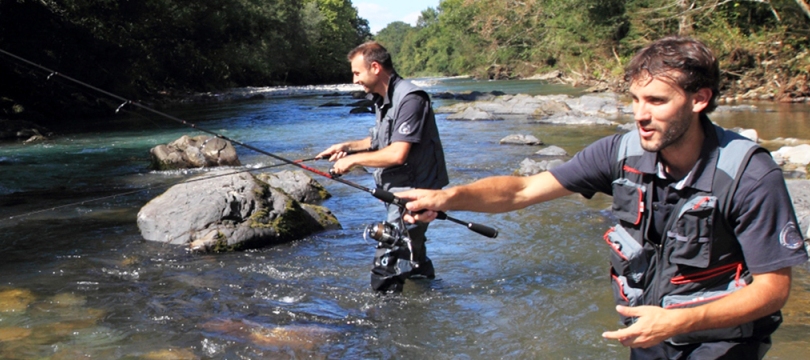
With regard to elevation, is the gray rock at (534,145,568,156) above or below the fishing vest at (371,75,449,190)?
below

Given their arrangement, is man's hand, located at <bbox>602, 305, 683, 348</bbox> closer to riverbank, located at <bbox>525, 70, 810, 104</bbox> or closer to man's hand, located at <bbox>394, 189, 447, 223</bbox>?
man's hand, located at <bbox>394, 189, 447, 223</bbox>

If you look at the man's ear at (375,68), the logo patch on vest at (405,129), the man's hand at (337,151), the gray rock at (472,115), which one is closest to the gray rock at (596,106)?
the gray rock at (472,115)

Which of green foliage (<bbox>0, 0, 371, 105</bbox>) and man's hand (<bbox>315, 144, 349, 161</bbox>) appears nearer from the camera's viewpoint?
man's hand (<bbox>315, 144, 349, 161</bbox>)

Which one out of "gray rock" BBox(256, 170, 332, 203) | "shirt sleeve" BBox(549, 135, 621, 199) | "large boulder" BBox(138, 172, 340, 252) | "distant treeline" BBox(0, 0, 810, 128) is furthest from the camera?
"distant treeline" BBox(0, 0, 810, 128)

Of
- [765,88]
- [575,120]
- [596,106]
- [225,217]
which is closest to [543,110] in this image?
[596,106]

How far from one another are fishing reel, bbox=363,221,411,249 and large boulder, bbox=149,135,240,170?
8876 millimetres

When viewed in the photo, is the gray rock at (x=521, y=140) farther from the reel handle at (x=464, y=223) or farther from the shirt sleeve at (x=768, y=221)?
the shirt sleeve at (x=768, y=221)

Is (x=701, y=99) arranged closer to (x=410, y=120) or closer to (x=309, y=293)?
(x=410, y=120)

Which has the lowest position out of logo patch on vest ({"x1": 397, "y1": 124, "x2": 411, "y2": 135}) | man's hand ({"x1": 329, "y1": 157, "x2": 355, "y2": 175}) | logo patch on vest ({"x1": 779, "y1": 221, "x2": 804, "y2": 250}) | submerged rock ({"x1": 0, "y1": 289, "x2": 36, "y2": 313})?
submerged rock ({"x1": 0, "y1": 289, "x2": 36, "y2": 313})

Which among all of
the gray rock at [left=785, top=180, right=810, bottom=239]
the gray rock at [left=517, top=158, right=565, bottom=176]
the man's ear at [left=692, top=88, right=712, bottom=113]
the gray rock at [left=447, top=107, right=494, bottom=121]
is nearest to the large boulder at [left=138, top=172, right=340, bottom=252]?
the gray rock at [left=517, top=158, right=565, bottom=176]

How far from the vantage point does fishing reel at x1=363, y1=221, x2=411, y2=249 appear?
522 cm

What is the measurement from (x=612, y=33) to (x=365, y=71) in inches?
1535

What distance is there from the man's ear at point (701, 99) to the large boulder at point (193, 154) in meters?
11.9

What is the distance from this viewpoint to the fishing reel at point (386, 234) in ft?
17.1
